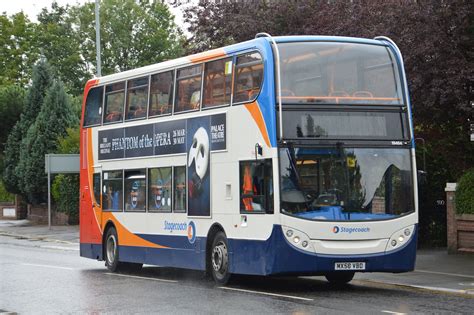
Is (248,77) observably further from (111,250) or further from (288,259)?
(111,250)

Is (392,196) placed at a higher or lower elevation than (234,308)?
higher

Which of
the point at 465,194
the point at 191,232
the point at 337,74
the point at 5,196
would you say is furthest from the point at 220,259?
the point at 5,196

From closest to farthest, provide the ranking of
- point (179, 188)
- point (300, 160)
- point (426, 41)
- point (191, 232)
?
point (300, 160) < point (191, 232) < point (179, 188) < point (426, 41)

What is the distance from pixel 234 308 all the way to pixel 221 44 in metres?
17.0

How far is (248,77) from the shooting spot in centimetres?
1716

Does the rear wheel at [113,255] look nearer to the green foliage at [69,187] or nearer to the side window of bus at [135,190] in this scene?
the side window of bus at [135,190]

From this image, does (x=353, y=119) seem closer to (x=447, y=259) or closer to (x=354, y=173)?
(x=354, y=173)

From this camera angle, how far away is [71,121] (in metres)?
48.2

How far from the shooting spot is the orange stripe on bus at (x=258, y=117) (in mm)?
16422

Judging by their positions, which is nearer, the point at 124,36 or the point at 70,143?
the point at 70,143

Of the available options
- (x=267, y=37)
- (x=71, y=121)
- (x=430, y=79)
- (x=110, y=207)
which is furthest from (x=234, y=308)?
(x=71, y=121)

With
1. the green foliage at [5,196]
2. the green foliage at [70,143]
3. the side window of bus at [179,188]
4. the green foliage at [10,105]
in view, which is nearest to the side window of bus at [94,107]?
the side window of bus at [179,188]

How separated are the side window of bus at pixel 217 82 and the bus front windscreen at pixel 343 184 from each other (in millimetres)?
2172

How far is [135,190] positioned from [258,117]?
5536mm
